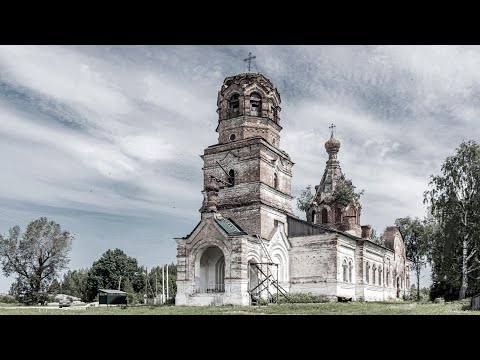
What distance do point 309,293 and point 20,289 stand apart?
23.7 m

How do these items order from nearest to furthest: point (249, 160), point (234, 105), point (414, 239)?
point (249, 160), point (234, 105), point (414, 239)

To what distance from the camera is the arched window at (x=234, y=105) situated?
34881 mm

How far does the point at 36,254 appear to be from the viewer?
136 feet

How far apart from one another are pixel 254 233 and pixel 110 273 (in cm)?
3117

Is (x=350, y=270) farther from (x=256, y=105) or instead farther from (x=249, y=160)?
(x=256, y=105)

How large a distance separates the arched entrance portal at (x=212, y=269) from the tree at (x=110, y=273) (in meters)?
27.4

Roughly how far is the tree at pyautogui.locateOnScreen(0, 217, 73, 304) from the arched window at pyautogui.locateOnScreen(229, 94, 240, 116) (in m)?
18.1

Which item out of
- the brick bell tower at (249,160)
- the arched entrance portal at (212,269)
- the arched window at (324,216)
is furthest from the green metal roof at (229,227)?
the arched window at (324,216)

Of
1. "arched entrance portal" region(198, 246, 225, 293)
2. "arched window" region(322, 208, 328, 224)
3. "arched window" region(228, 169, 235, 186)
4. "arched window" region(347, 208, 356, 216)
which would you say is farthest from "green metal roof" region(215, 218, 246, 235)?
"arched window" region(347, 208, 356, 216)

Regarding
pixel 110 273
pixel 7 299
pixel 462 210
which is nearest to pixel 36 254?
pixel 7 299

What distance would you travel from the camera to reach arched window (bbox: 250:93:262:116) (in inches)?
1369

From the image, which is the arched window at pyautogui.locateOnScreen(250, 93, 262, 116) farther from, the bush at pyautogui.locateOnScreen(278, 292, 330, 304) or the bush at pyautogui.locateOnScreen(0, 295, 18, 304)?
the bush at pyautogui.locateOnScreen(0, 295, 18, 304)
